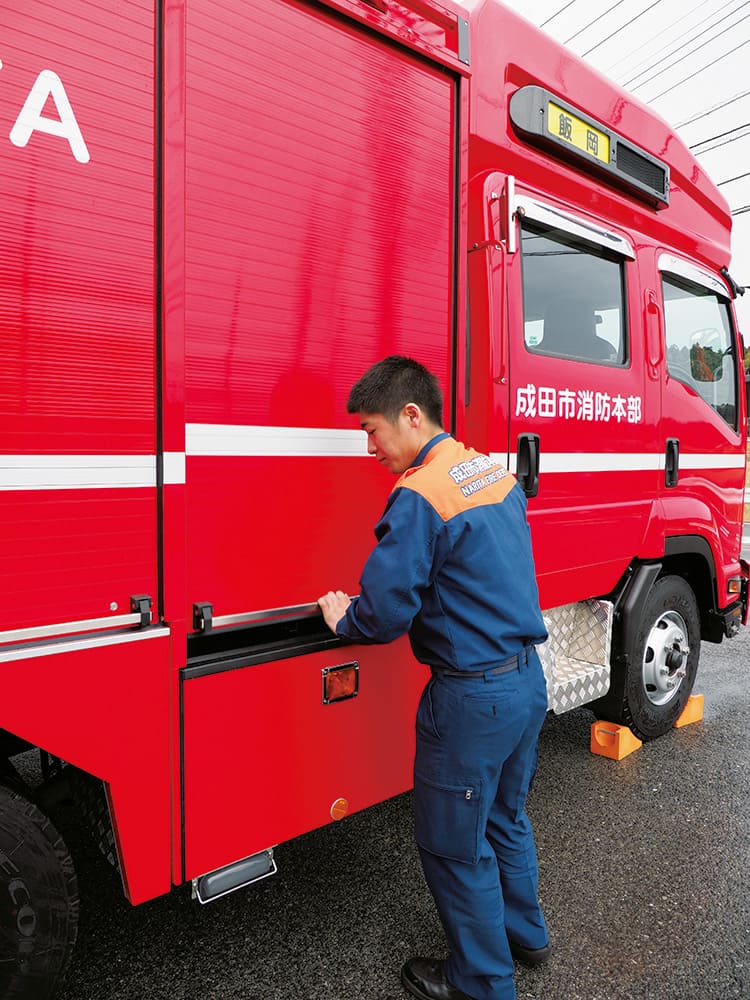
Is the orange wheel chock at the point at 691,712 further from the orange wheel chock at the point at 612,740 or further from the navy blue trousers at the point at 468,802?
the navy blue trousers at the point at 468,802

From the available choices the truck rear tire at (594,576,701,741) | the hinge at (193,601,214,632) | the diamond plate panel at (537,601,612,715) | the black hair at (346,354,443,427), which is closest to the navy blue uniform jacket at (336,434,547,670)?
the black hair at (346,354,443,427)

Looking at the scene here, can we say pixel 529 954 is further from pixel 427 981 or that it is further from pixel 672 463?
pixel 672 463

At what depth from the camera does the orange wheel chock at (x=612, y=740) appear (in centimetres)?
370

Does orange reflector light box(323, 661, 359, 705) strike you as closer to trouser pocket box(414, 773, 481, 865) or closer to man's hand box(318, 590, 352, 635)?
man's hand box(318, 590, 352, 635)

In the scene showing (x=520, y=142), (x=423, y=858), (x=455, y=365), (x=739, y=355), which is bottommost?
(x=423, y=858)

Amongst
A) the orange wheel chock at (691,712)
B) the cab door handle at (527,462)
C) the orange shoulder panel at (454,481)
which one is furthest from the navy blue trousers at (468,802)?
the orange wheel chock at (691,712)

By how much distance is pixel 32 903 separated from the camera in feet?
5.44

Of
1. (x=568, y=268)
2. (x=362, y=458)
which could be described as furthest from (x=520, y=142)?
(x=362, y=458)

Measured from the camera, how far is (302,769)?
6.81 ft

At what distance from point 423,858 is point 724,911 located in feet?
Answer: 4.20

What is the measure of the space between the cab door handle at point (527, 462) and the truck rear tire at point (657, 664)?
3.89ft

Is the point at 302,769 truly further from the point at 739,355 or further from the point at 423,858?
the point at 739,355

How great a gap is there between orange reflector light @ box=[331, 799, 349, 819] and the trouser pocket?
12.8 inches

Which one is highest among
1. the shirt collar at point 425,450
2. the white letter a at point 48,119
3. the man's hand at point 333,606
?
the white letter a at point 48,119
